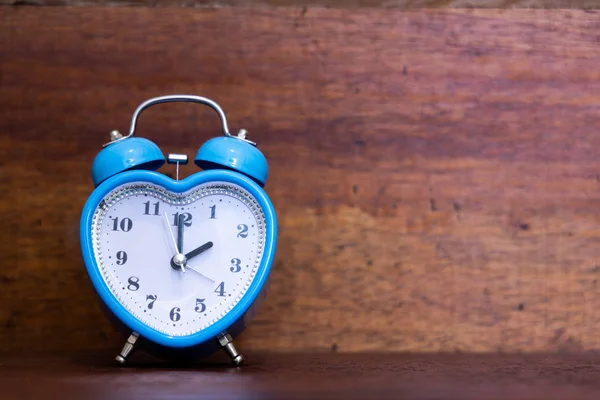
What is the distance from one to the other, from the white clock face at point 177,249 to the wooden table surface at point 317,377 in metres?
0.08

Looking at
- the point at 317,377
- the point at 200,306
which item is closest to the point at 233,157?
the point at 200,306

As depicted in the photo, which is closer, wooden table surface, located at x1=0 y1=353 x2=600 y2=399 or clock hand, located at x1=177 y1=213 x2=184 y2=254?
A: wooden table surface, located at x1=0 y1=353 x2=600 y2=399

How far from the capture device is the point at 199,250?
3.52 feet

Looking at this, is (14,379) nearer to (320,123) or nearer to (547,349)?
(320,123)

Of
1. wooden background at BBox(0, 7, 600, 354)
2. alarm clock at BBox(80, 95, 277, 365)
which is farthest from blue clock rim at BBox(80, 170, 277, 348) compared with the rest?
wooden background at BBox(0, 7, 600, 354)

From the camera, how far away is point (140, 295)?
1062 millimetres

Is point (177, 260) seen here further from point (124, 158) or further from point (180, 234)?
point (124, 158)

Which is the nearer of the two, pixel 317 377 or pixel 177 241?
pixel 317 377

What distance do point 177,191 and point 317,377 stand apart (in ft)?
1.07

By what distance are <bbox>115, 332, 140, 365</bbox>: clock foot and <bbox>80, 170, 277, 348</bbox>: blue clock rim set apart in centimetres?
2

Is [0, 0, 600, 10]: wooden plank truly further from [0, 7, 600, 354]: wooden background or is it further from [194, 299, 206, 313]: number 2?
[194, 299, 206, 313]: number 2

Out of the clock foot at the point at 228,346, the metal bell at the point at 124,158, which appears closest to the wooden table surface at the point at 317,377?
the clock foot at the point at 228,346

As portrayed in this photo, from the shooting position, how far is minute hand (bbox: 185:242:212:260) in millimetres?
1068

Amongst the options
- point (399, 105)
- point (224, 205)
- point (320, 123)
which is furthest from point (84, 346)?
point (399, 105)
